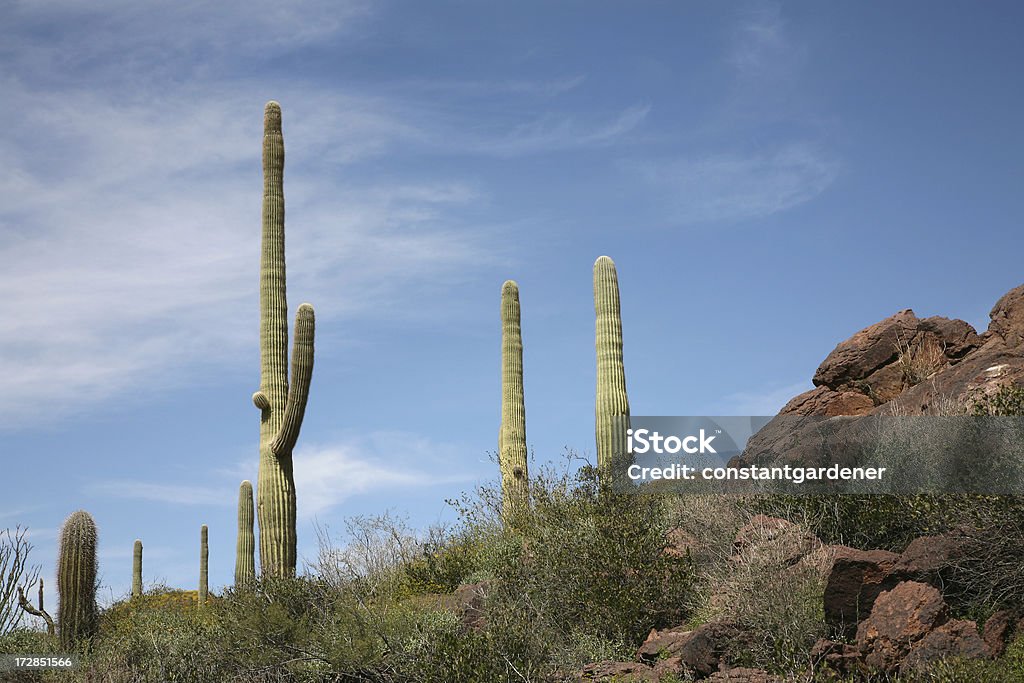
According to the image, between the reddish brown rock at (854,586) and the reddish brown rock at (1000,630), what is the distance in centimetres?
91

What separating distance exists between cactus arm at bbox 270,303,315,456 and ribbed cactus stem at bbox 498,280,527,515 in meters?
3.49

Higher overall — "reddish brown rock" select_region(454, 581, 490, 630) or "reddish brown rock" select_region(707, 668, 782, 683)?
"reddish brown rock" select_region(454, 581, 490, 630)

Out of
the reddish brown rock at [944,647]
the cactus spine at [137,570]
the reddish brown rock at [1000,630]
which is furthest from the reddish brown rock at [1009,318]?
the cactus spine at [137,570]

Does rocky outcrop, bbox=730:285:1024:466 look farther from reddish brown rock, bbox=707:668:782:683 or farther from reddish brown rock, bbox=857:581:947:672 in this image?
reddish brown rock, bbox=707:668:782:683

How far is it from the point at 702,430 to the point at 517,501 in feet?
10.2

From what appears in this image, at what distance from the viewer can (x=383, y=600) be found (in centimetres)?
1292

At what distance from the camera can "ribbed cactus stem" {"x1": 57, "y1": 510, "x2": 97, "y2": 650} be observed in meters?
15.5

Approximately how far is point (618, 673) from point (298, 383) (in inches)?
320

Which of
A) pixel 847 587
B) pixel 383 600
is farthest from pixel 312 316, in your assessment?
pixel 847 587

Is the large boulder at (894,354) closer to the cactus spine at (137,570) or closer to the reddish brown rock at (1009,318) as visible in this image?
the reddish brown rock at (1009,318)

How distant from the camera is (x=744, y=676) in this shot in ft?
32.1

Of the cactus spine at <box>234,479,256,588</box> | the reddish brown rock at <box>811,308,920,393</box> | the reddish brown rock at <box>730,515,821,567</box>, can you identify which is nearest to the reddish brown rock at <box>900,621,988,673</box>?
the reddish brown rock at <box>730,515,821,567</box>

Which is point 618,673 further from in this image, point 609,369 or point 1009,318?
point 1009,318
